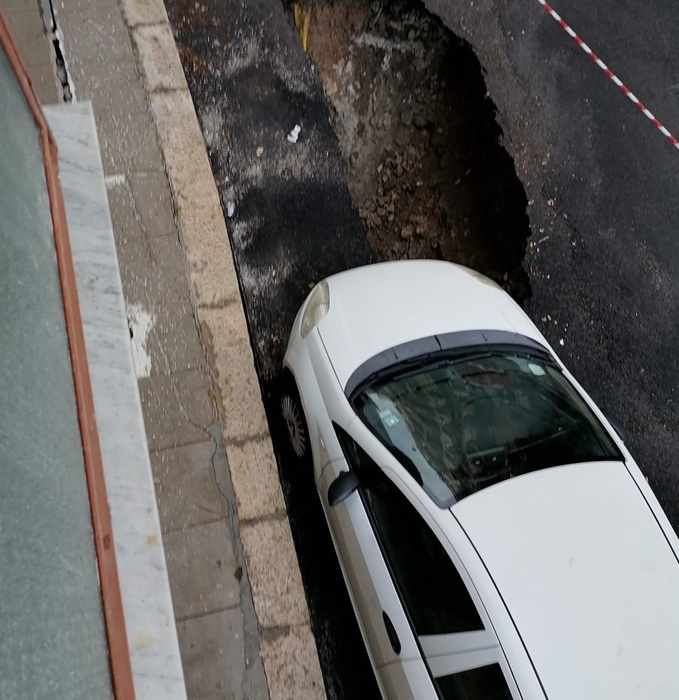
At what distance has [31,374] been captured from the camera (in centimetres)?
243

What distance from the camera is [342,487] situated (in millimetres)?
3541

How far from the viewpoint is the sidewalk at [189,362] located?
374 centimetres

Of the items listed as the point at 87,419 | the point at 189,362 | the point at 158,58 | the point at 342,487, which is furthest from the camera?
the point at 158,58

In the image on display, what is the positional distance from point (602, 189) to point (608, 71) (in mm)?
1300

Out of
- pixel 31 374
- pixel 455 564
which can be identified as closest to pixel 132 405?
pixel 31 374

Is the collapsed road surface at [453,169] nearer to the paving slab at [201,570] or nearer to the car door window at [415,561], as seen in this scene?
the paving slab at [201,570]

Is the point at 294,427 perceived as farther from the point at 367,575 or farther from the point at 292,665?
the point at 292,665

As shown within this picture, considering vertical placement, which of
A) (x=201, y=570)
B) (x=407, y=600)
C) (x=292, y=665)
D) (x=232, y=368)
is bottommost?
(x=292, y=665)

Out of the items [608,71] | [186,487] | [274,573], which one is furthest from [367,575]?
[608,71]

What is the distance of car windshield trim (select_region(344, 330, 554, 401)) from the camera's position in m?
3.78

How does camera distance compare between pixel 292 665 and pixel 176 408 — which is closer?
pixel 292 665

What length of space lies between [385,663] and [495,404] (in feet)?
5.52

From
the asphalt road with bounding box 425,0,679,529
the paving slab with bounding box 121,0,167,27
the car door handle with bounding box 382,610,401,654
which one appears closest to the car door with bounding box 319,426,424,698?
the car door handle with bounding box 382,610,401,654

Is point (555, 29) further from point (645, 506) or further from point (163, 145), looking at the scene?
point (645, 506)
